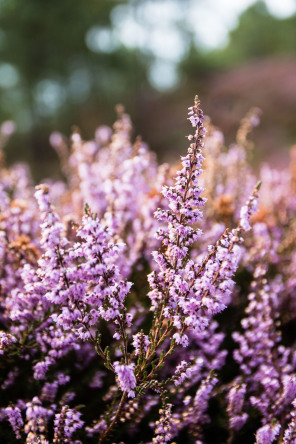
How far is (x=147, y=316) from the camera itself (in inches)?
113

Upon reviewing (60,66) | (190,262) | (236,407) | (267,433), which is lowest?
(267,433)

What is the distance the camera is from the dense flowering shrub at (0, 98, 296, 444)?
167 cm

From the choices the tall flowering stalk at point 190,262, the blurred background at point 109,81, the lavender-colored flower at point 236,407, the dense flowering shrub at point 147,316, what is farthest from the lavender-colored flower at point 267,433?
the blurred background at point 109,81

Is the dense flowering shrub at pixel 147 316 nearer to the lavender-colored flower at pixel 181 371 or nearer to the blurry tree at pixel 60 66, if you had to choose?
the lavender-colored flower at pixel 181 371

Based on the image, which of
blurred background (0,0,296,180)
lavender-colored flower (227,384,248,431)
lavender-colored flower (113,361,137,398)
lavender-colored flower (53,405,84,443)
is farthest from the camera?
blurred background (0,0,296,180)

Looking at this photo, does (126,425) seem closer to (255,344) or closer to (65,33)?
(255,344)

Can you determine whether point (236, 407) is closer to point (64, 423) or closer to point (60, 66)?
point (64, 423)

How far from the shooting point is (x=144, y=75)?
22.2 metres

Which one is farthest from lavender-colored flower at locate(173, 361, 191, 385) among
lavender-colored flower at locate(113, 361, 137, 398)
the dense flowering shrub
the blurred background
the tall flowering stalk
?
the blurred background

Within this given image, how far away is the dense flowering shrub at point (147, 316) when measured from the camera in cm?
167

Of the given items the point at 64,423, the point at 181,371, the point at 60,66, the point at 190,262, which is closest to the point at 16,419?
the point at 64,423

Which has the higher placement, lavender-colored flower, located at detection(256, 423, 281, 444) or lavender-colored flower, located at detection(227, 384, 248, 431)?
lavender-colored flower, located at detection(227, 384, 248, 431)

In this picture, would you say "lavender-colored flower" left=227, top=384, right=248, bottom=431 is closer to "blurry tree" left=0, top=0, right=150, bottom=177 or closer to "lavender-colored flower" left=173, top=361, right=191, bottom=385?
"lavender-colored flower" left=173, top=361, right=191, bottom=385

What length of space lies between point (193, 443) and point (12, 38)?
19067 millimetres
